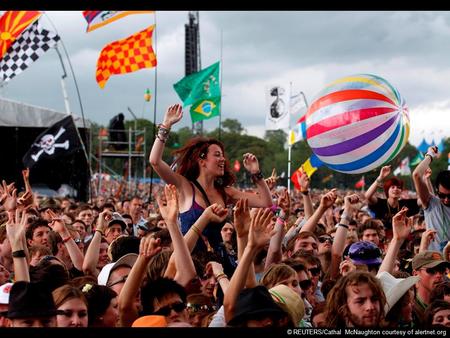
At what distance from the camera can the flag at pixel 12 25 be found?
14.0 metres

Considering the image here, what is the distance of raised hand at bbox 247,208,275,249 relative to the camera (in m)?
3.99

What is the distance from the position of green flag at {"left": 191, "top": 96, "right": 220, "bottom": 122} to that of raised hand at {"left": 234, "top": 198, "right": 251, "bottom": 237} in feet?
43.0

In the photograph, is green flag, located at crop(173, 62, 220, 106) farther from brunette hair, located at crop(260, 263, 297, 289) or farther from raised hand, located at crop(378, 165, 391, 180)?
brunette hair, located at crop(260, 263, 297, 289)

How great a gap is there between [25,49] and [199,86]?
4270 mm

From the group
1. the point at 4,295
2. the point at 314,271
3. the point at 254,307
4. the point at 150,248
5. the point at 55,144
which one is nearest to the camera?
the point at 254,307

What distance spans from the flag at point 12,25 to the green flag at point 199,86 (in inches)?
164

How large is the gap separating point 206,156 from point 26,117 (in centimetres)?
1690

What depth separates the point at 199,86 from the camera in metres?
17.5

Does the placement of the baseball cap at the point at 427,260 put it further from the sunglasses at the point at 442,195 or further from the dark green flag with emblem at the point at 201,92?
the dark green flag with emblem at the point at 201,92

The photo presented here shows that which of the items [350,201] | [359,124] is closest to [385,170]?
[359,124]

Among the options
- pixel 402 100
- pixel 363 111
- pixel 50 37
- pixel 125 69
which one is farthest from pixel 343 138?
pixel 50 37

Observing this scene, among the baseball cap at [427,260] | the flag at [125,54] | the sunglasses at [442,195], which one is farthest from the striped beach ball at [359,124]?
the flag at [125,54]

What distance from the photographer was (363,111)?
276 inches

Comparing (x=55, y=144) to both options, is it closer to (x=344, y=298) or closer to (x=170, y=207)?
(x=170, y=207)
